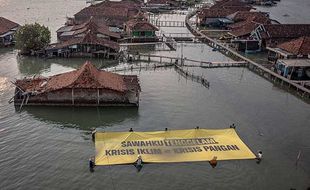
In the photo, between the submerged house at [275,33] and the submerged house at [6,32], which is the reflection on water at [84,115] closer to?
the submerged house at [6,32]

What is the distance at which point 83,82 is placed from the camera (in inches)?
1606

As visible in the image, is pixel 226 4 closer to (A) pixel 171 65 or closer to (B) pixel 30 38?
(A) pixel 171 65

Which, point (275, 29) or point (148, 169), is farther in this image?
point (275, 29)

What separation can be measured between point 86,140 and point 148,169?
7455 millimetres

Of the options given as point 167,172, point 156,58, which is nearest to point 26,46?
point 156,58

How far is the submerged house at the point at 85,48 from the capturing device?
195ft

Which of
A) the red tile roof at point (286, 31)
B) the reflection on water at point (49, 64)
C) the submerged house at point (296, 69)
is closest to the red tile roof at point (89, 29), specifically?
the reflection on water at point (49, 64)

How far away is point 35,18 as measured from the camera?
3474 inches

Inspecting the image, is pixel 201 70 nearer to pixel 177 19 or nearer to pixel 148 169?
pixel 148 169

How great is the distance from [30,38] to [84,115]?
24.7m

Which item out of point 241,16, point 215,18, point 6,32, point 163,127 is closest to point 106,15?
point 6,32

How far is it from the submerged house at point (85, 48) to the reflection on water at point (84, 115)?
2020cm

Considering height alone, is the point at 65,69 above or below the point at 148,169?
above

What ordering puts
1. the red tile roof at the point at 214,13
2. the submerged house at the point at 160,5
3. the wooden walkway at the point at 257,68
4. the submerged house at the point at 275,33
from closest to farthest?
the wooden walkway at the point at 257,68 < the submerged house at the point at 275,33 < the red tile roof at the point at 214,13 < the submerged house at the point at 160,5
